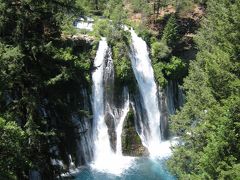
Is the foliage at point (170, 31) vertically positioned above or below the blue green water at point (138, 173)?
above

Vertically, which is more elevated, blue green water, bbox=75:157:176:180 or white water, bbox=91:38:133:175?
white water, bbox=91:38:133:175

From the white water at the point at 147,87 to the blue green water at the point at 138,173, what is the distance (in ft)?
10.8

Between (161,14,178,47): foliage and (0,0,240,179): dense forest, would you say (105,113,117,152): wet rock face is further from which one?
(161,14,178,47): foliage

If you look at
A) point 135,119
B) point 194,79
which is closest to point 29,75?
point 194,79

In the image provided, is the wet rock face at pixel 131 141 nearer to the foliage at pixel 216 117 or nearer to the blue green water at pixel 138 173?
the blue green water at pixel 138 173

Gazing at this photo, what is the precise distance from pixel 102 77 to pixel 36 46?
15764mm

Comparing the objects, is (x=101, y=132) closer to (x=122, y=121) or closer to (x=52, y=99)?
(x=122, y=121)

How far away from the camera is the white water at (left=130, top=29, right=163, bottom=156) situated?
A: 33875 mm

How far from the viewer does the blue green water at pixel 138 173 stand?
1073 inches

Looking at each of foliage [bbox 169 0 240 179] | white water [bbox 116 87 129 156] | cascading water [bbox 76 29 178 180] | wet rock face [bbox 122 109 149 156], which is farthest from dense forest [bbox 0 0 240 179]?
white water [bbox 116 87 129 156]

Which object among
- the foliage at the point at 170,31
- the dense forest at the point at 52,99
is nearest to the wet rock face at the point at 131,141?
the dense forest at the point at 52,99

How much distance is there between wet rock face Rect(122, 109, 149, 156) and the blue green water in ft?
3.60

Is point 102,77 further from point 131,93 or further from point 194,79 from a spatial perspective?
point 194,79

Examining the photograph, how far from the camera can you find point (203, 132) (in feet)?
71.6
